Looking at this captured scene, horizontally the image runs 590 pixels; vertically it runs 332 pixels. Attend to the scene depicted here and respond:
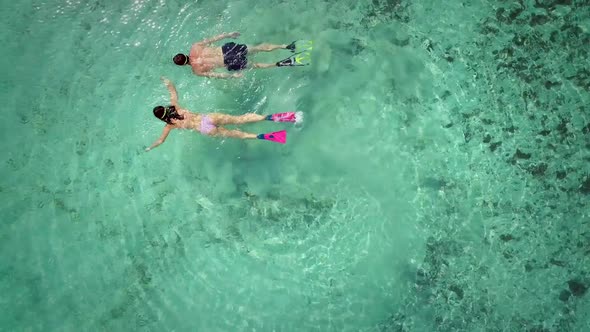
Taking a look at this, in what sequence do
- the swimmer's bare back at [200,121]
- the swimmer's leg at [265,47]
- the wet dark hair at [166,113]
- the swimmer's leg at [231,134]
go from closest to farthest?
the wet dark hair at [166,113]
the swimmer's bare back at [200,121]
the swimmer's leg at [231,134]
the swimmer's leg at [265,47]

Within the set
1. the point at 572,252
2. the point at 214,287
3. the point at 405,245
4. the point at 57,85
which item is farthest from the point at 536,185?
the point at 57,85

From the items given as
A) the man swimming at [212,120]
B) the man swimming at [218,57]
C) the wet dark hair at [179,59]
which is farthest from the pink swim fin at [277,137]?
the wet dark hair at [179,59]

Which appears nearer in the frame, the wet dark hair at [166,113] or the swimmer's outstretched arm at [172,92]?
the wet dark hair at [166,113]

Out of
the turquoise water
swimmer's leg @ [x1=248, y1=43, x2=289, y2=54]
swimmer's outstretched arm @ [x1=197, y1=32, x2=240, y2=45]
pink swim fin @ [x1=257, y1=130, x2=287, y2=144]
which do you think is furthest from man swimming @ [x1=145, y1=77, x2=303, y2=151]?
swimmer's leg @ [x1=248, y1=43, x2=289, y2=54]

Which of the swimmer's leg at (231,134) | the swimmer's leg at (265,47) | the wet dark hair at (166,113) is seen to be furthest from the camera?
the swimmer's leg at (265,47)

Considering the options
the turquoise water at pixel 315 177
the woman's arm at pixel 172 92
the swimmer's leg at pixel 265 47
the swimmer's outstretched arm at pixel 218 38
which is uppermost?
the swimmer's outstretched arm at pixel 218 38

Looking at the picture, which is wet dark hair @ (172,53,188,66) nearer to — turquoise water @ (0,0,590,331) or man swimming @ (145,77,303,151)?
man swimming @ (145,77,303,151)

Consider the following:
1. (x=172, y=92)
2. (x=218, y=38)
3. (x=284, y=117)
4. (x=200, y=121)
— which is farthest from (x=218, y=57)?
(x=284, y=117)

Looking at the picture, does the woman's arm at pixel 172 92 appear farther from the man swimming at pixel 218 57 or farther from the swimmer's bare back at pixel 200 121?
the man swimming at pixel 218 57

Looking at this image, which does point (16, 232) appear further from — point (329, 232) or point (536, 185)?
point (536, 185)
